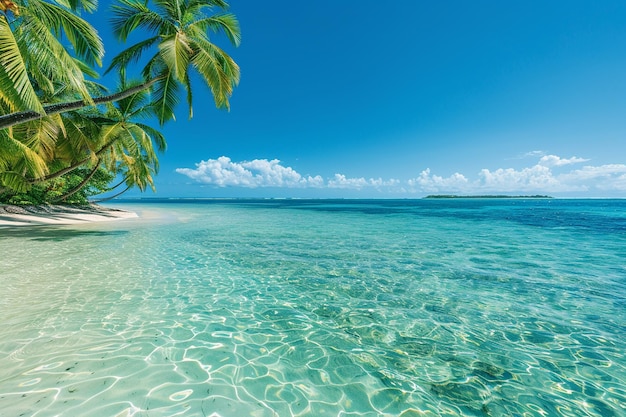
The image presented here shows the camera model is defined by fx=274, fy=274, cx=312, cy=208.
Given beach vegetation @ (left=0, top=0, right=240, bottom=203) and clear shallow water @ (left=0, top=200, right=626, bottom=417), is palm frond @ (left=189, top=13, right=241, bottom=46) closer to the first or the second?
beach vegetation @ (left=0, top=0, right=240, bottom=203)

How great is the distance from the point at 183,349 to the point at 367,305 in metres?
3.53

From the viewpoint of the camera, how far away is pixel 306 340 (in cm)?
436

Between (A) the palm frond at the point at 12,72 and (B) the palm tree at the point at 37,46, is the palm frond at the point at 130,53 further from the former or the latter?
(A) the palm frond at the point at 12,72

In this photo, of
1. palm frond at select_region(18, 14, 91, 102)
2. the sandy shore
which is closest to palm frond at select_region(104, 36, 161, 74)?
palm frond at select_region(18, 14, 91, 102)

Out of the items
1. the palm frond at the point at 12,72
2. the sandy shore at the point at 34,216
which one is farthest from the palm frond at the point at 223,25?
the sandy shore at the point at 34,216

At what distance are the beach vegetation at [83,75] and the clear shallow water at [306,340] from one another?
4366mm

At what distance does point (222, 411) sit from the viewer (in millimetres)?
2875

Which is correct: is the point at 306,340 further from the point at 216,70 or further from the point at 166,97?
the point at 166,97

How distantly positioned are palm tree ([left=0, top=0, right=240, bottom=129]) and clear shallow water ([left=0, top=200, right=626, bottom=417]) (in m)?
6.42

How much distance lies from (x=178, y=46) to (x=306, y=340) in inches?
387

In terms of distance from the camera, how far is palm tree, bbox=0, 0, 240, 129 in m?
9.39

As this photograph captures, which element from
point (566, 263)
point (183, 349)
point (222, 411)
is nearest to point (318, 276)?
point (183, 349)

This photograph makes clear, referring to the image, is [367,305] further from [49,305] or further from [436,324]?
[49,305]

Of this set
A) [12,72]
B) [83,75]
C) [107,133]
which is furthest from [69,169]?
[12,72]
